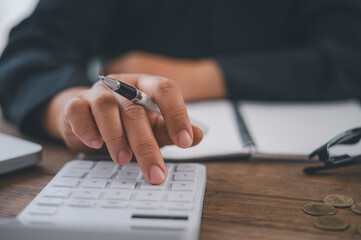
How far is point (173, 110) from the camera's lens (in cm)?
46

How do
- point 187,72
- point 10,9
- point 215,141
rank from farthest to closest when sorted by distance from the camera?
1. point 10,9
2. point 187,72
3. point 215,141

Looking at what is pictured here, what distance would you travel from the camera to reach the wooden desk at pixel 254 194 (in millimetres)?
352

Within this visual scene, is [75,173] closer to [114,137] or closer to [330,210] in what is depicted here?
[114,137]

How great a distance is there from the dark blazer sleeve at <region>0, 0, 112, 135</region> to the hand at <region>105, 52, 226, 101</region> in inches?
5.9

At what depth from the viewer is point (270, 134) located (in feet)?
2.05

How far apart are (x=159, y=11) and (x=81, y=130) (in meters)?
0.86

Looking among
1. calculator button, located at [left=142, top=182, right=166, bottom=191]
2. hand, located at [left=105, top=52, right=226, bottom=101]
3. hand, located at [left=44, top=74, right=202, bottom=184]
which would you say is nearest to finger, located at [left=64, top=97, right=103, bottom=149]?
hand, located at [left=44, top=74, right=202, bottom=184]

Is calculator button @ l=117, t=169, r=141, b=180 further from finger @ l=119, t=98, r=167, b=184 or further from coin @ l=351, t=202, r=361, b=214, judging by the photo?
coin @ l=351, t=202, r=361, b=214

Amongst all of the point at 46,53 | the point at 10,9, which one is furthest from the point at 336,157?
the point at 10,9

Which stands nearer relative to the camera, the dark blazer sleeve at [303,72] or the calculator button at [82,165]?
the calculator button at [82,165]

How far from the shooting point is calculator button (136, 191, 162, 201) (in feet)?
1.26

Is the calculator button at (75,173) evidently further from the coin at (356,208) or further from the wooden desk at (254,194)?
the coin at (356,208)

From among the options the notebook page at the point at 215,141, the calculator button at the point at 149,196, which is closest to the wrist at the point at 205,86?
the notebook page at the point at 215,141

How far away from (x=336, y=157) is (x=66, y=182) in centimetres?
41
